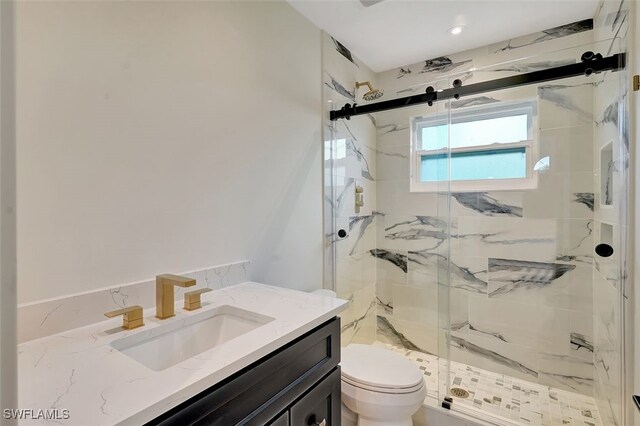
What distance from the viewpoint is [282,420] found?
2.68ft

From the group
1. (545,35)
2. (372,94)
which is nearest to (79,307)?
(372,94)

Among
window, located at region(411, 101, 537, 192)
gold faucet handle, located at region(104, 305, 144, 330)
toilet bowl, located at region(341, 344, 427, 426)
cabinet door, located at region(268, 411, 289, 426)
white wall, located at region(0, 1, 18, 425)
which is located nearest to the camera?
white wall, located at region(0, 1, 18, 425)

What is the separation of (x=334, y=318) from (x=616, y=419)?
5.04 ft

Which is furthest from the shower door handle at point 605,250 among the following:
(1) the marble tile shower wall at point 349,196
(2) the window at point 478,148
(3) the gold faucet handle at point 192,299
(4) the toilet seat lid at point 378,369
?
(3) the gold faucet handle at point 192,299

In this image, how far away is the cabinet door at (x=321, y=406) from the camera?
2.90 ft

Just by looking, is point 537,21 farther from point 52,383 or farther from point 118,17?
point 52,383

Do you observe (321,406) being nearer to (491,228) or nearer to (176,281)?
(176,281)

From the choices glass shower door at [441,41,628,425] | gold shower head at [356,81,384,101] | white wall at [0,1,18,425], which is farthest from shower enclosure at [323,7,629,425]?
white wall at [0,1,18,425]

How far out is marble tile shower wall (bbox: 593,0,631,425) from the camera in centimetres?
142

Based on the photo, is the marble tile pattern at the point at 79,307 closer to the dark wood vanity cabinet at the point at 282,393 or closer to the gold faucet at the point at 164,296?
the gold faucet at the point at 164,296

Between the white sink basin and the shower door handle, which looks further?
the shower door handle

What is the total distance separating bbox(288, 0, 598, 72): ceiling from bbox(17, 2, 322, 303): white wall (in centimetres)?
31

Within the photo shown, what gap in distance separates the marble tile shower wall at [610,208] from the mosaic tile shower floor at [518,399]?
102mm

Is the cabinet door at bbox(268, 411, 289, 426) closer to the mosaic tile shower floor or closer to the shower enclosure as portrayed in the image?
the shower enclosure
